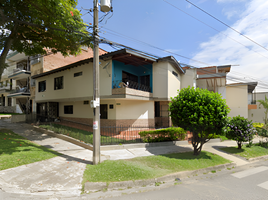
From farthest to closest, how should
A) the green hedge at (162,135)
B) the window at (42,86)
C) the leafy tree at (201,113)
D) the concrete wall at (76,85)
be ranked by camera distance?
the window at (42,86)
the concrete wall at (76,85)
the green hedge at (162,135)
the leafy tree at (201,113)

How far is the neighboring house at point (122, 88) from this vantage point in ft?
41.3

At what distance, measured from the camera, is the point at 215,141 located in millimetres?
12078

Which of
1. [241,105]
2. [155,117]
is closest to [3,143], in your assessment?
[155,117]

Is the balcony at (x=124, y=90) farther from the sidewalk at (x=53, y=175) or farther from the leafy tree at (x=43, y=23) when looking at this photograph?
the sidewalk at (x=53, y=175)

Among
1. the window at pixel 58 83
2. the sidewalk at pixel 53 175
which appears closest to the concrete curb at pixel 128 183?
the sidewalk at pixel 53 175

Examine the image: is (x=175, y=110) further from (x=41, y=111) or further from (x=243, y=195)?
(x=41, y=111)

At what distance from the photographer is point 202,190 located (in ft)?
16.0

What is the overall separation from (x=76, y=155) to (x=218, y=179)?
6444 mm

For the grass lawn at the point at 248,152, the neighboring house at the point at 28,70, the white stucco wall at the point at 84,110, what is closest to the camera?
the grass lawn at the point at 248,152

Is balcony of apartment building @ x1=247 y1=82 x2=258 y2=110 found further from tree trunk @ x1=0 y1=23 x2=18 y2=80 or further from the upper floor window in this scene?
the upper floor window

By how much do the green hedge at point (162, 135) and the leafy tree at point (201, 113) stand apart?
7.35 ft

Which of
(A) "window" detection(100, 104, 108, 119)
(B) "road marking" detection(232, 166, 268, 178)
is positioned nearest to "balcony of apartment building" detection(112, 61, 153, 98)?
(A) "window" detection(100, 104, 108, 119)

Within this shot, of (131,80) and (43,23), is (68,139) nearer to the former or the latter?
(131,80)

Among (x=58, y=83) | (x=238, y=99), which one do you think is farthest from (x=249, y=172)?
(x=238, y=99)
